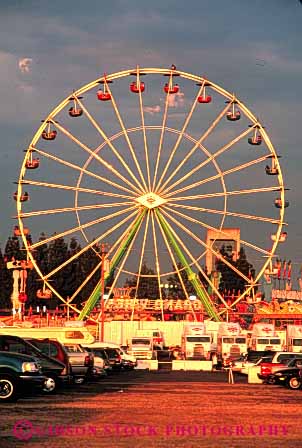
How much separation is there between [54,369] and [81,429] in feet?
42.6

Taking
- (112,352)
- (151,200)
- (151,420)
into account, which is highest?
(151,200)

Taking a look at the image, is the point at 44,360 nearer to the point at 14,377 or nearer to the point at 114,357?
the point at 14,377

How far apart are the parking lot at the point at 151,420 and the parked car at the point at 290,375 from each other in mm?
6629

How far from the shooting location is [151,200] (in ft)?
243

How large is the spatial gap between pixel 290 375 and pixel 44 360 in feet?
39.4

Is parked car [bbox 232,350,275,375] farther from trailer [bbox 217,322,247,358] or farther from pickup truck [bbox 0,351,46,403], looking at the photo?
pickup truck [bbox 0,351,46,403]

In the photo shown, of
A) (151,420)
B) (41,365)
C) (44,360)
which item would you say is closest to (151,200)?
(44,360)

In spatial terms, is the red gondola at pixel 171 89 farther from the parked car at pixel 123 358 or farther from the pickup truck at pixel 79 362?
the pickup truck at pixel 79 362

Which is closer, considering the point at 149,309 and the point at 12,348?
the point at 12,348

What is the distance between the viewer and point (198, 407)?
27312 mm

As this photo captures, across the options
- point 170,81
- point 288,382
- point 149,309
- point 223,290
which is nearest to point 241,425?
point 288,382

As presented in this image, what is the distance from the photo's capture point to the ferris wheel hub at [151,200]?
74.1m

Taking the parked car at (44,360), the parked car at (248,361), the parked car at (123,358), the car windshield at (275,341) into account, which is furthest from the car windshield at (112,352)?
the parked car at (44,360)

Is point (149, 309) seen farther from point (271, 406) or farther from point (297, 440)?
point (297, 440)
